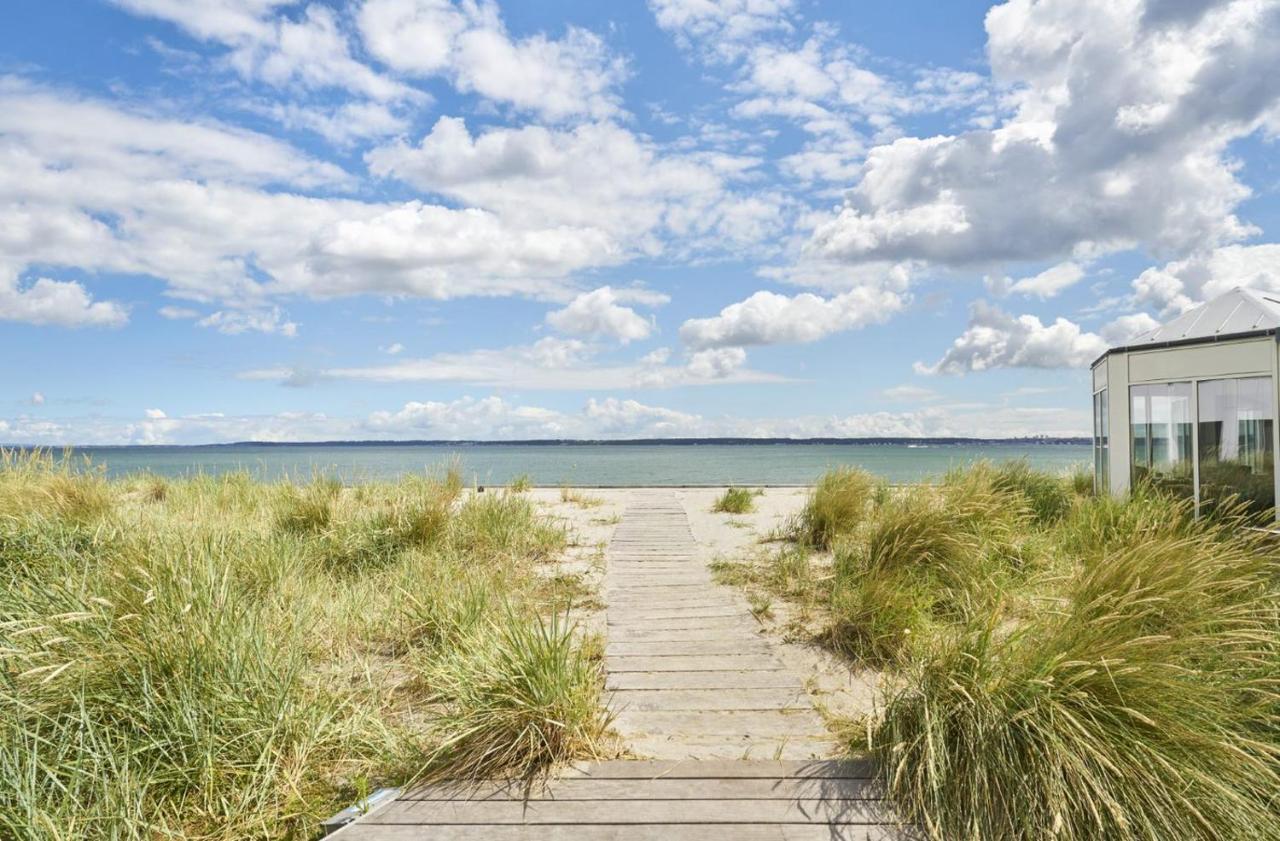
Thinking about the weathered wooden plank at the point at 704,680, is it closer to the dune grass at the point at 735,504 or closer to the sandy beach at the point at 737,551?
the sandy beach at the point at 737,551

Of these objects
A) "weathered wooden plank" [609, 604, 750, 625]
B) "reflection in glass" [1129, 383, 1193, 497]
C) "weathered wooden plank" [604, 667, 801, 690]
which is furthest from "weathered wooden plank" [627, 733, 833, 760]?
"reflection in glass" [1129, 383, 1193, 497]

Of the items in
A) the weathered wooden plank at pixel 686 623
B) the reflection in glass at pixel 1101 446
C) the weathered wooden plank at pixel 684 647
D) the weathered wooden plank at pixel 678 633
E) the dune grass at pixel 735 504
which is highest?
the reflection in glass at pixel 1101 446

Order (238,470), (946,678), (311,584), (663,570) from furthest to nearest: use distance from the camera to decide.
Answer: (238,470) → (663,570) → (311,584) → (946,678)

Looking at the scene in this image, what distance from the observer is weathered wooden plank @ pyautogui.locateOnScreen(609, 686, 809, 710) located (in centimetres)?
388

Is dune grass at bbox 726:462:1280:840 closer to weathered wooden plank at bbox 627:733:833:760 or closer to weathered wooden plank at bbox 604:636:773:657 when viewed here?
weathered wooden plank at bbox 627:733:833:760

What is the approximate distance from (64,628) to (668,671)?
3.09 m

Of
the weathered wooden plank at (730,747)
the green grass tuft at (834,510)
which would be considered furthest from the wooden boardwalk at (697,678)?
the green grass tuft at (834,510)

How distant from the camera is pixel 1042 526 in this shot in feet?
26.2

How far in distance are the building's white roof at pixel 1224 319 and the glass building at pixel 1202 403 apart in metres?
0.02

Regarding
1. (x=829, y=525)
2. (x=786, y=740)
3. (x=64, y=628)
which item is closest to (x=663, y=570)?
(x=829, y=525)

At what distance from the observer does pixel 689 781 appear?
3.04 metres

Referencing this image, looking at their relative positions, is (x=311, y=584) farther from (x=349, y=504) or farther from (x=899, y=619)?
(x=899, y=619)

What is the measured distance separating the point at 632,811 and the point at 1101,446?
11.0 m

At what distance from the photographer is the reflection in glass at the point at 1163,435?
881 cm
